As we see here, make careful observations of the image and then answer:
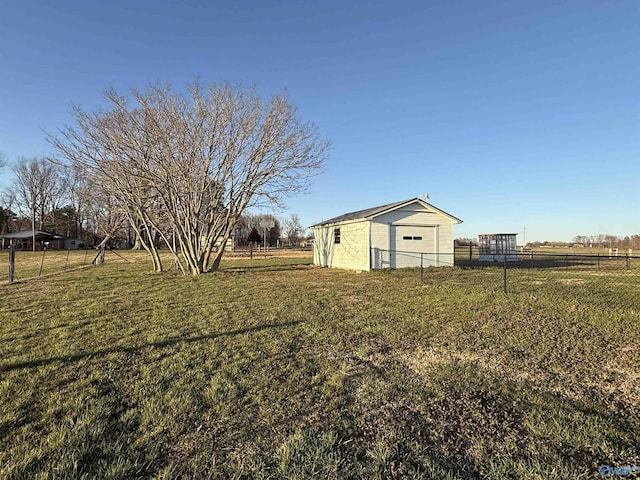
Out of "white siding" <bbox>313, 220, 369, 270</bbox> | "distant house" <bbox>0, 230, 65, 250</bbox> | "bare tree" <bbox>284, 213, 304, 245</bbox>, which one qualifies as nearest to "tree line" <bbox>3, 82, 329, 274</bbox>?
"white siding" <bbox>313, 220, 369, 270</bbox>

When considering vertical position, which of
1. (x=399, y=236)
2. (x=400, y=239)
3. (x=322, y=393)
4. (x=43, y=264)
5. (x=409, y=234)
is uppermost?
(x=409, y=234)

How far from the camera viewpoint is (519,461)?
86.2 inches

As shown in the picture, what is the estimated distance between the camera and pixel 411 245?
16.3m

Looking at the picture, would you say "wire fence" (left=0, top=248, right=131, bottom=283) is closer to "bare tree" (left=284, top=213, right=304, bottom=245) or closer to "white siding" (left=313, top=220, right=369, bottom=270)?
"white siding" (left=313, top=220, right=369, bottom=270)

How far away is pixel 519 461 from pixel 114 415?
2.97m

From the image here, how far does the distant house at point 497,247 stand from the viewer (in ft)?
76.6

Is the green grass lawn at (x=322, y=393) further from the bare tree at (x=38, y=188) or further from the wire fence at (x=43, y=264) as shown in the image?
the bare tree at (x=38, y=188)

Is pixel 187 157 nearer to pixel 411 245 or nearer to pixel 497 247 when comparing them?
pixel 411 245

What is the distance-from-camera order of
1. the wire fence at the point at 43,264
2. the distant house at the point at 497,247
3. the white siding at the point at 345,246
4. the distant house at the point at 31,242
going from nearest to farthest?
1. the wire fence at the point at 43,264
2. the white siding at the point at 345,246
3. the distant house at the point at 497,247
4. the distant house at the point at 31,242

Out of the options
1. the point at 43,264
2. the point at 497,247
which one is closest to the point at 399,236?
the point at 497,247

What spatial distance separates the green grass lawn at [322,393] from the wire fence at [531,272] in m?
2.57

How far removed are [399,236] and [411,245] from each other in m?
0.76

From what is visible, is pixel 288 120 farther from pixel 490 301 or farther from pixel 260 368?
pixel 260 368

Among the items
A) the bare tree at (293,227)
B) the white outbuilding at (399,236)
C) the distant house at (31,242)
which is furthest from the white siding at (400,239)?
the bare tree at (293,227)
